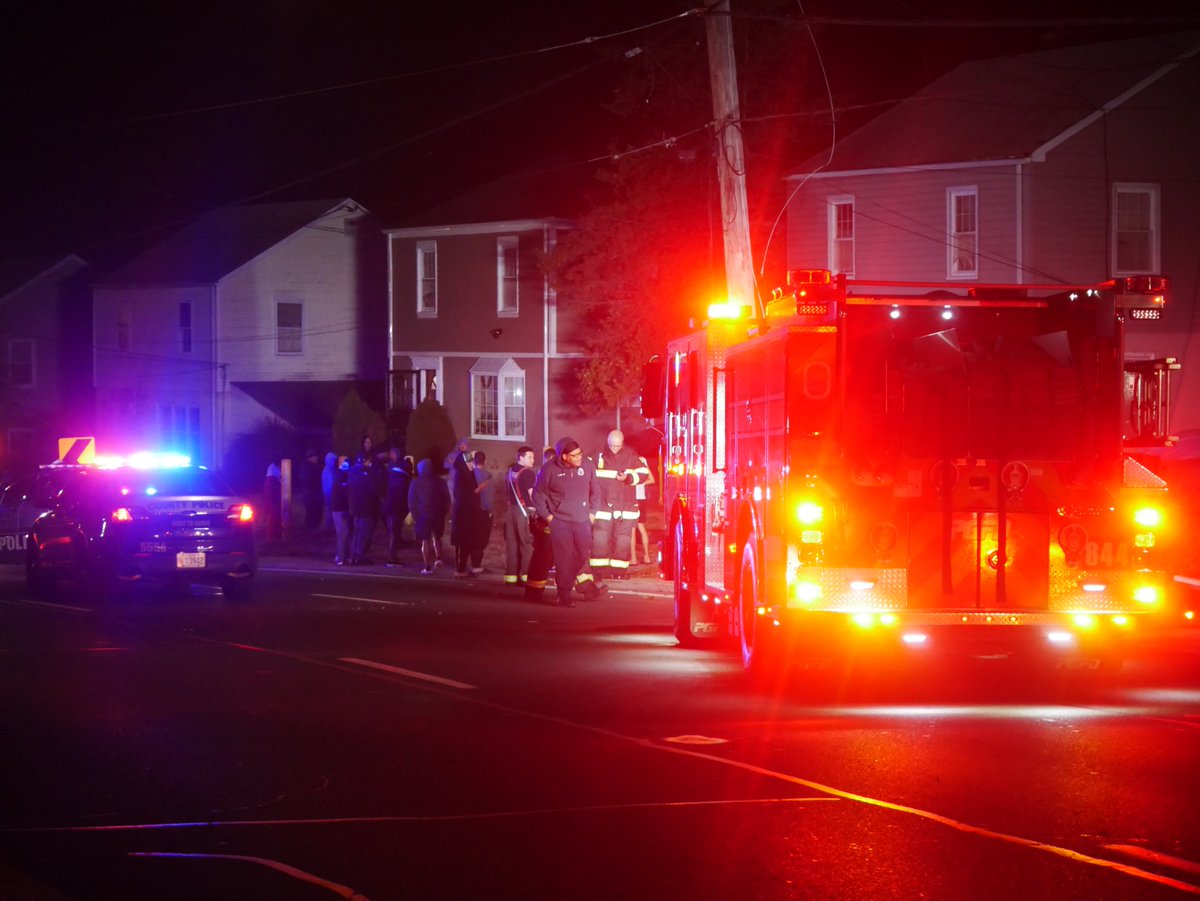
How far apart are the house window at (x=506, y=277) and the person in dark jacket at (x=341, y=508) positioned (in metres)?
16.2

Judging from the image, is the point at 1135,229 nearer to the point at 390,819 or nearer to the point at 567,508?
the point at 567,508

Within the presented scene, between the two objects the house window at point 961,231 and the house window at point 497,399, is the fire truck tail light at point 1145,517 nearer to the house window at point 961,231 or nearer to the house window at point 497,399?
the house window at point 961,231

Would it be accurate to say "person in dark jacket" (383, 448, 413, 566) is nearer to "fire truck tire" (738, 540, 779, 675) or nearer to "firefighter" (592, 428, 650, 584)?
"firefighter" (592, 428, 650, 584)

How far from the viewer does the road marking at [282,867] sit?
629 cm

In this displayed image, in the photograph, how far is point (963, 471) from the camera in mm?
10930

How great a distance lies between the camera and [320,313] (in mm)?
52219

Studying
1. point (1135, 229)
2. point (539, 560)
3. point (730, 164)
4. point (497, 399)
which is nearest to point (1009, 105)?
point (1135, 229)

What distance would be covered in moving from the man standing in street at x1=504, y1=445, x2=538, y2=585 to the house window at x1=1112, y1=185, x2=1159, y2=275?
15.4m

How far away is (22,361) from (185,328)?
38.7 ft

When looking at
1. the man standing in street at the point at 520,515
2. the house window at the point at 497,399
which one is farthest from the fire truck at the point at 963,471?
the house window at the point at 497,399

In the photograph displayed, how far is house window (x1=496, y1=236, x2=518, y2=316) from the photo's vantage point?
136 feet

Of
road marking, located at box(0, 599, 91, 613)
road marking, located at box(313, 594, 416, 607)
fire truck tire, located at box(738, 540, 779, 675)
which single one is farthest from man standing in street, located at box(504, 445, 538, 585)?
fire truck tire, located at box(738, 540, 779, 675)

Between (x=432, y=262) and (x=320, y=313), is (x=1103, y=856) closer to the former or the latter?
(x=432, y=262)

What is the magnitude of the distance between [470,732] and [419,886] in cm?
347
